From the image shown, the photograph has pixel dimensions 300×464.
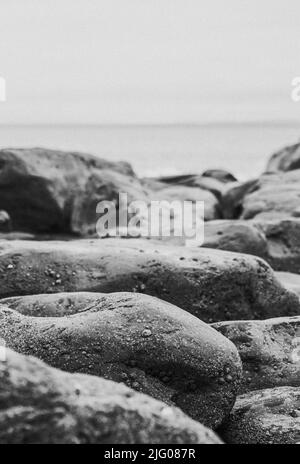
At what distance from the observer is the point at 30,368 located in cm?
341

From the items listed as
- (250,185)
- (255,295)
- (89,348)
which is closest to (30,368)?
(89,348)

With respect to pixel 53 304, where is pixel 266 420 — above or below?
below

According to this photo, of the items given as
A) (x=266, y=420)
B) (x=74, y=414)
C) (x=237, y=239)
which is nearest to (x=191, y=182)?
(x=237, y=239)

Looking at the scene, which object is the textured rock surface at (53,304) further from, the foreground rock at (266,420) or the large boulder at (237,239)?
the large boulder at (237,239)

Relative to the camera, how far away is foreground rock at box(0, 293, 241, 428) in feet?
18.8

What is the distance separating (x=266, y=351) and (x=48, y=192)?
12237 millimetres

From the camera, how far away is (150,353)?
5.73 metres

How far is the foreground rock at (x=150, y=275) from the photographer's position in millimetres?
8477

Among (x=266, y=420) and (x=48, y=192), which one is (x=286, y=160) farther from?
(x=266, y=420)

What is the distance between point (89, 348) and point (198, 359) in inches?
31.6

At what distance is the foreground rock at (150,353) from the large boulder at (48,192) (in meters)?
12.8

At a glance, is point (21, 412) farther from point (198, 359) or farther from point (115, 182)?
point (115, 182)
